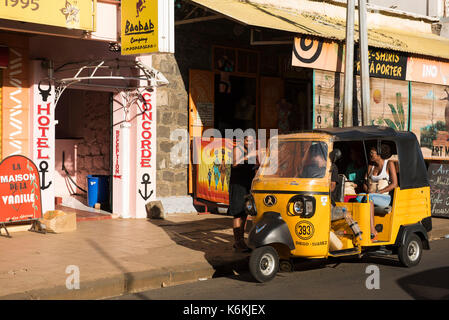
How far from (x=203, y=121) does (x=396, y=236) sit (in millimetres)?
7106

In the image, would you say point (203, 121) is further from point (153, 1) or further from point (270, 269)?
point (270, 269)

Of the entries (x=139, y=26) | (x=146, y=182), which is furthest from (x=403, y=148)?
(x=146, y=182)

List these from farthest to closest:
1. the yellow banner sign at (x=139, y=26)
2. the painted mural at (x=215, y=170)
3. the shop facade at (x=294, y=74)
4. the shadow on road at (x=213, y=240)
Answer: the painted mural at (x=215, y=170), the shop facade at (x=294, y=74), the yellow banner sign at (x=139, y=26), the shadow on road at (x=213, y=240)

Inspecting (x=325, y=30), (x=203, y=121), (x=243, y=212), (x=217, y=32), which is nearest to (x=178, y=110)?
(x=203, y=121)

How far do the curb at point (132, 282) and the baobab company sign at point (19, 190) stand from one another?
3.97 m

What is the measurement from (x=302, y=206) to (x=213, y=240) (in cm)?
331

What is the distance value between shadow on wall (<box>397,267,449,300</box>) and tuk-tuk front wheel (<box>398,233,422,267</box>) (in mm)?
340

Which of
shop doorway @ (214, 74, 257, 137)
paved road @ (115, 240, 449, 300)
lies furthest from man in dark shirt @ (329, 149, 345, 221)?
shop doorway @ (214, 74, 257, 137)

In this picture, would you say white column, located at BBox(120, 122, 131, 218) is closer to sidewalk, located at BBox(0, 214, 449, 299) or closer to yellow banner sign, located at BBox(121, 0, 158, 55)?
sidewalk, located at BBox(0, 214, 449, 299)

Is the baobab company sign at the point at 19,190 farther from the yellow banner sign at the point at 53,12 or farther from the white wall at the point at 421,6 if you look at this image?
the white wall at the point at 421,6

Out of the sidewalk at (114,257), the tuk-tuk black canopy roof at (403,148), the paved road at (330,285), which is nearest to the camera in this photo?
the paved road at (330,285)

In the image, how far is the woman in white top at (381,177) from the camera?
29.9ft

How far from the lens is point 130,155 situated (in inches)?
548

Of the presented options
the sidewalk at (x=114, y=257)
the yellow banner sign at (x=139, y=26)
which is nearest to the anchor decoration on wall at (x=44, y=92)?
the yellow banner sign at (x=139, y=26)
